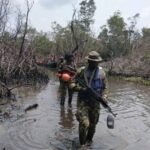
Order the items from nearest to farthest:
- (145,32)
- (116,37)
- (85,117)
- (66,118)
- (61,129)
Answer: (85,117), (61,129), (66,118), (116,37), (145,32)

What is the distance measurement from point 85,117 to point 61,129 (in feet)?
7.36

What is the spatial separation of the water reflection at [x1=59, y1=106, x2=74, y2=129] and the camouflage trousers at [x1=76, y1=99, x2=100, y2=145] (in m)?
2.05

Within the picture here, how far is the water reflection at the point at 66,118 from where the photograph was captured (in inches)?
439

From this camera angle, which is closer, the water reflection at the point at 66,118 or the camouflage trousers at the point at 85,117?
the camouflage trousers at the point at 85,117

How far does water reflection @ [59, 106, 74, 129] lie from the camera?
36.6 feet

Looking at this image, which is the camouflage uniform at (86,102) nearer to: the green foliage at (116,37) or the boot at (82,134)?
the boot at (82,134)

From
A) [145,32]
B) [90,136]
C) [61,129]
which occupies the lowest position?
[61,129]

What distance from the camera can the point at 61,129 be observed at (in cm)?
1059

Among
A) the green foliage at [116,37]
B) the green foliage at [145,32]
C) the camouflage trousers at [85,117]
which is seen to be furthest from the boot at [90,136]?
the green foliage at [145,32]

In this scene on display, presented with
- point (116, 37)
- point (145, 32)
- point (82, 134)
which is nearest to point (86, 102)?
point (82, 134)

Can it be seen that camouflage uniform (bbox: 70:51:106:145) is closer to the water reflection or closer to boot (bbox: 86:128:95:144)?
boot (bbox: 86:128:95:144)

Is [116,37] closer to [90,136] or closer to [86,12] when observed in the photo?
[86,12]

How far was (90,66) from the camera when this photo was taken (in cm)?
867

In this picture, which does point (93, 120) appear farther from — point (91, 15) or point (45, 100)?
point (91, 15)
